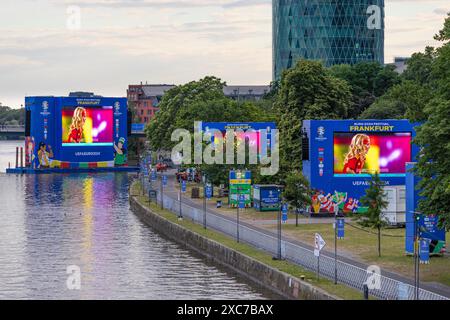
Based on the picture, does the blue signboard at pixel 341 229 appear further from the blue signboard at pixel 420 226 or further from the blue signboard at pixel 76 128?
the blue signboard at pixel 76 128

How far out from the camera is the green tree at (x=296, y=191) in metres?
70.9

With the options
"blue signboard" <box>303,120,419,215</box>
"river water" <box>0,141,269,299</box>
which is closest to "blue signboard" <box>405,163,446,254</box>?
"river water" <box>0,141,269,299</box>

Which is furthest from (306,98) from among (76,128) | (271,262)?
(76,128)

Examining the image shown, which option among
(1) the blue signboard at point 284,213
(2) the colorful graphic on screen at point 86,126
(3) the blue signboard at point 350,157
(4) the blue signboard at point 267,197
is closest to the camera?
(1) the blue signboard at point 284,213

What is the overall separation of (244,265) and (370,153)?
25.3 meters

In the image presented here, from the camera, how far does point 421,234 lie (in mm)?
51469

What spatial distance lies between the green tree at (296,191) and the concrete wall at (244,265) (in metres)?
8.22

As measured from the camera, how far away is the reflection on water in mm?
49719

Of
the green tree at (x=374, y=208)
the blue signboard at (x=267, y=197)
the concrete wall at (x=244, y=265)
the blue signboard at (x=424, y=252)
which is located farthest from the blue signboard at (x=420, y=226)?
the blue signboard at (x=267, y=197)

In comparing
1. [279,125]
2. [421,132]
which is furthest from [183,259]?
[279,125]

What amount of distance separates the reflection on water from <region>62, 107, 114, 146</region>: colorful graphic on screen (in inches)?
2137

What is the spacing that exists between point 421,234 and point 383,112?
83.4 m

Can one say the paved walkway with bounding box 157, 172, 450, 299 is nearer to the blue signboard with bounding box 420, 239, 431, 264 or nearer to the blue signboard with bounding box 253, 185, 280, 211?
the blue signboard with bounding box 420, 239, 431, 264
